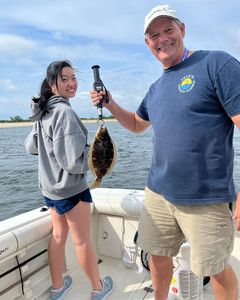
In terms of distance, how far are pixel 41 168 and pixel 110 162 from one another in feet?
1.83

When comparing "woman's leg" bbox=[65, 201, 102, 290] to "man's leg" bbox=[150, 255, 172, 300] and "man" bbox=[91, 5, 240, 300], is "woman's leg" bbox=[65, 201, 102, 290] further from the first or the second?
"man" bbox=[91, 5, 240, 300]

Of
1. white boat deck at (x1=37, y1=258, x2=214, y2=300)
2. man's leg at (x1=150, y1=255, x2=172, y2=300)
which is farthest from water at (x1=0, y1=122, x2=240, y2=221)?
man's leg at (x1=150, y1=255, x2=172, y2=300)

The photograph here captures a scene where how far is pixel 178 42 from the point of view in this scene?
90.5 inches

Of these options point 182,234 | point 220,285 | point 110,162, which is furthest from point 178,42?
point 220,285

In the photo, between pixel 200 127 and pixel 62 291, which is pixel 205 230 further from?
pixel 62 291

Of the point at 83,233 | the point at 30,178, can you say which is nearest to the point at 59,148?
the point at 83,233

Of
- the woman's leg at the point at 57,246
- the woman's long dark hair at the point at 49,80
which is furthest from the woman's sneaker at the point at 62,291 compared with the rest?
the woman's long dark hair at the point at 49,80

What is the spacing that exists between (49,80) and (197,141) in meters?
1.33

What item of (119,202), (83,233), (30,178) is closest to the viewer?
(83,233)

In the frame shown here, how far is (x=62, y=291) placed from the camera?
3238 mm

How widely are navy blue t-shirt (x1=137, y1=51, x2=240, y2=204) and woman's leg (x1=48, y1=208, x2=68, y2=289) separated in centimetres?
109

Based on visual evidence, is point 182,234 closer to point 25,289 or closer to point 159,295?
point 159,295

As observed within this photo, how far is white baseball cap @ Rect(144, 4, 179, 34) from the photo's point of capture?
2.26 meters

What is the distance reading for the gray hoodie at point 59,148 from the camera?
2641 millimetres
